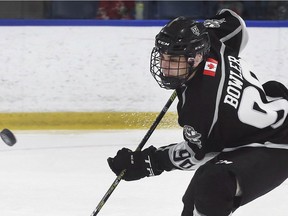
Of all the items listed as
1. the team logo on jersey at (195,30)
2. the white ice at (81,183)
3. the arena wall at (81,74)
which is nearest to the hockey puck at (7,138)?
the white ice at (81,183)

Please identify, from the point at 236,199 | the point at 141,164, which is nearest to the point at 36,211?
the point at 141,164

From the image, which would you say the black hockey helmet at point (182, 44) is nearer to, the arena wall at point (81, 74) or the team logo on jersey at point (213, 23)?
the team logo on jersey at point (213, 23)

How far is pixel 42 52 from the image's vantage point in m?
4.42

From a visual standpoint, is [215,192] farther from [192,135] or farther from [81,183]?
[81,183]

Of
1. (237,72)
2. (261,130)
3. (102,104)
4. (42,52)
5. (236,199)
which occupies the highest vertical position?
(237,72)

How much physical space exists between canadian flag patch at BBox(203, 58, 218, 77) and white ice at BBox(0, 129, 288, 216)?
3.25 ft

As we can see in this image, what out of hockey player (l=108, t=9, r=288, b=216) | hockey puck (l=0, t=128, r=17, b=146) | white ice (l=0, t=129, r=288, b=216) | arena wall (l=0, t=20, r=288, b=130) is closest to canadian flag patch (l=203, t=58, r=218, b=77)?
hockey player (l=108, t=9, r=288, b=216)

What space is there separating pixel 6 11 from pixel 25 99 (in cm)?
64

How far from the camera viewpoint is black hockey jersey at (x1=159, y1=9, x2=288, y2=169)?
187 cm

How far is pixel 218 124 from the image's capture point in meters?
1.88

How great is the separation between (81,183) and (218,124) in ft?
4.80

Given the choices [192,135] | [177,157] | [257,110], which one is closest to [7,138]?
[177,157]

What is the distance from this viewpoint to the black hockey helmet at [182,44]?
1.86 m

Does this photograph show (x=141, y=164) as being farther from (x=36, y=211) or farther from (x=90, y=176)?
(x=90, y=176)
